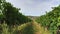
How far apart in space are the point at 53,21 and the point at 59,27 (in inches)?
32.0

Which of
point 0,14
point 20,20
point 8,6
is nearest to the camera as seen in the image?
point 0,14

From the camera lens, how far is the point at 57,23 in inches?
878

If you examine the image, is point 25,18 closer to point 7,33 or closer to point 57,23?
point 57,23

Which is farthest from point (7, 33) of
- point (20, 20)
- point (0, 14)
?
point (20, 20)

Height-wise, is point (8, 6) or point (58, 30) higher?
point (8, 6)

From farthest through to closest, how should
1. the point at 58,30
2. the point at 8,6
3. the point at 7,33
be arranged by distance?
the point at 8,6 < the point at 58,30 < the point at 7,33

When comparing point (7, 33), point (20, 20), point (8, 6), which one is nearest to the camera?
point (7, 33)

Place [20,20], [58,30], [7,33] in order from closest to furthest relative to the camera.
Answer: [7,33] < [58,30] < [20,20]

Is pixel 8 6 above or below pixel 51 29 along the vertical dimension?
above

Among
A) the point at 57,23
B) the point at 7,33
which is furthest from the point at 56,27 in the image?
the point at 7,33

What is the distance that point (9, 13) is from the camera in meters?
33.3

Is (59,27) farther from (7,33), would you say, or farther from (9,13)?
(9,13)

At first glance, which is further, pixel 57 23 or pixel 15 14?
pixel 15 14

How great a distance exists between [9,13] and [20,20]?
2.98m
